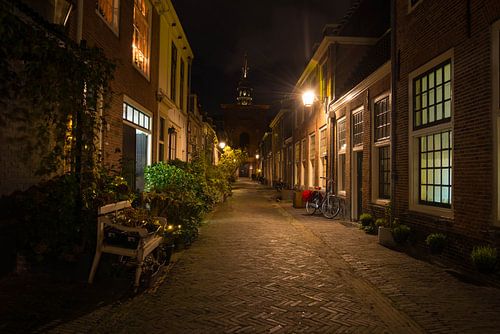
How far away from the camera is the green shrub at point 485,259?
5852 mm

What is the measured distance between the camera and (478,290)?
572 centimetres

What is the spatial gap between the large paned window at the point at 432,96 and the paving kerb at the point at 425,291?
8.98 ft

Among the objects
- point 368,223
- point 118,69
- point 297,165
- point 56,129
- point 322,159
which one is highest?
point 118,69

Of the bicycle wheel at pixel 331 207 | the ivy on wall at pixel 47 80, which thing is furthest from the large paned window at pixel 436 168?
the ivy on wall at pixel 47 80

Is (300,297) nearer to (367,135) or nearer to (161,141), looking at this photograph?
(367,135)

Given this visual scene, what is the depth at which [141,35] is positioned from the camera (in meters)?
11.8

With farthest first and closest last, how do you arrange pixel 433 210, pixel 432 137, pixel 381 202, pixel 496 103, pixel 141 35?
pixel 141 35, pixel 381 202, pixel 432 137, pixel 433 210, pixel 496 103

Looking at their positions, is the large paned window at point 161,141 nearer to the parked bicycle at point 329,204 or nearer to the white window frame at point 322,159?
the parked bicycle at point 329,204

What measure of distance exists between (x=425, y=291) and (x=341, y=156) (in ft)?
32.2

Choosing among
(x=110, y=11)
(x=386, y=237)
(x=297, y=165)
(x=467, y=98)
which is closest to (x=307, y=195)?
(x=297, y=165)

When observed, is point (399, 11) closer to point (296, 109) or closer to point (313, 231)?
point (313, 231)

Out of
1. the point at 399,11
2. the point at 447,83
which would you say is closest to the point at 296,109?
the point at 399,11

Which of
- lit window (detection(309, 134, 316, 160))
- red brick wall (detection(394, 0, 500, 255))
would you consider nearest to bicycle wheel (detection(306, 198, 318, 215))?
lit window (detection(309, 134, 316, 160))

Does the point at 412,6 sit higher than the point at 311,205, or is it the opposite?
the point at 412,6
